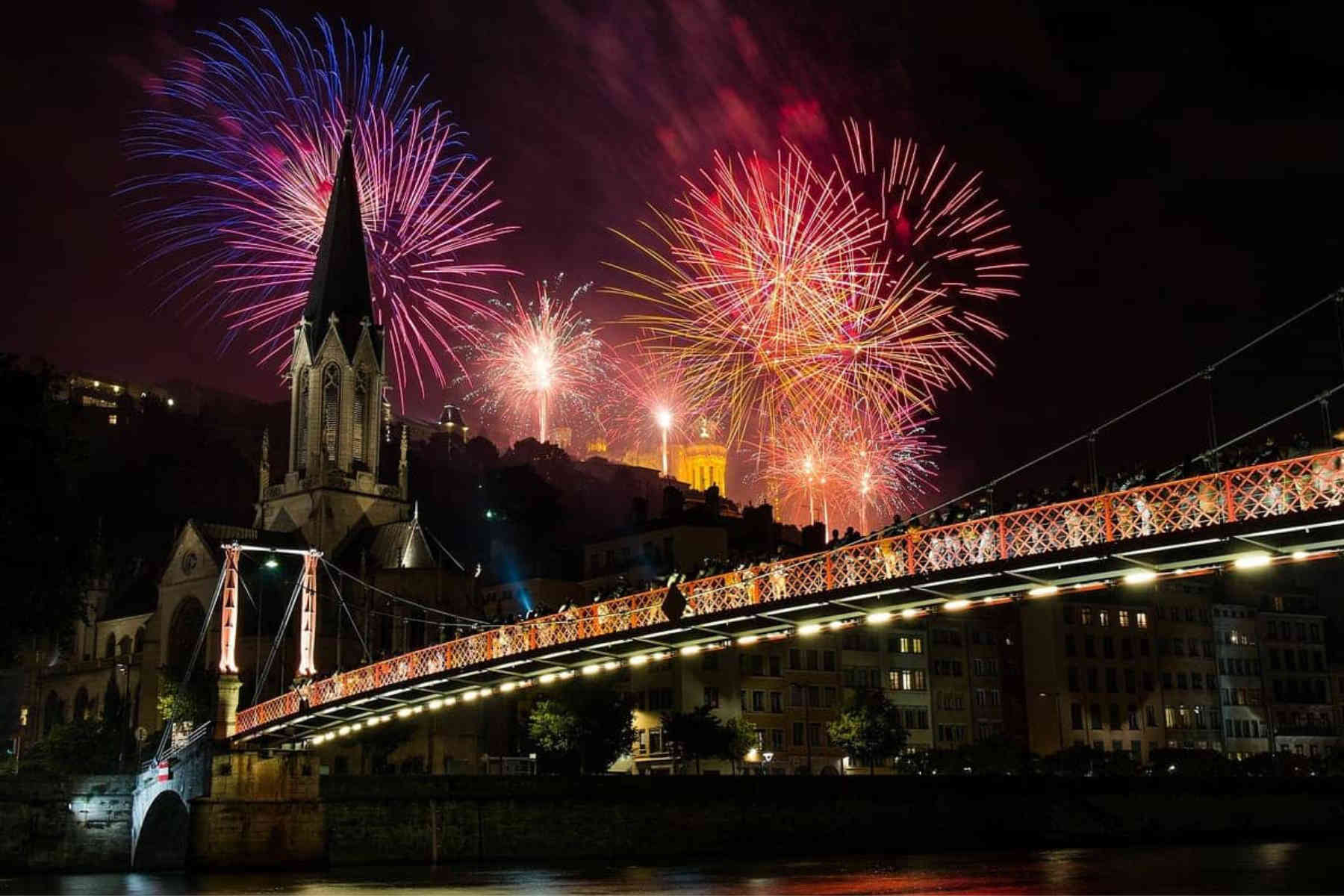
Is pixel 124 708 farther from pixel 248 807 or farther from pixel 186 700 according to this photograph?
pixel 248 807

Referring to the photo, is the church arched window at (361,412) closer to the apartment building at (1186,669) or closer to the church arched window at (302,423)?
the church arched window at (302,423)

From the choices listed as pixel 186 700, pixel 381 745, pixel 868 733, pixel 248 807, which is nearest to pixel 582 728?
pixel 381 745

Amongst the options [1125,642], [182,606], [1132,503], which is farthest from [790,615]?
[1125,642]

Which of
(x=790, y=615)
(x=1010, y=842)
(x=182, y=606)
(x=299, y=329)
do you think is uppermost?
(x=299, y=329)

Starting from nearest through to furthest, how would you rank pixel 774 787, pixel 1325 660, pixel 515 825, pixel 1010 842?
pixel 515 825, pixel 774 787, pixel 1010 842, pixel 1325 660

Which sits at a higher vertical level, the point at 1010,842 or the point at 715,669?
the point at 715,669

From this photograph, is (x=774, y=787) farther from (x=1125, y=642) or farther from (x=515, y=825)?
(x=1125, y=642)
